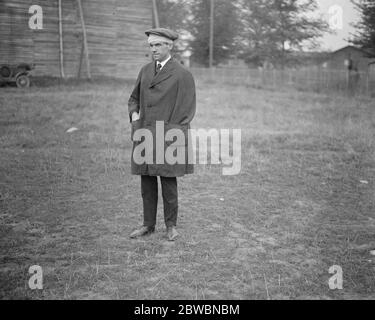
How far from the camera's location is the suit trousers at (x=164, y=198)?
4772 mm

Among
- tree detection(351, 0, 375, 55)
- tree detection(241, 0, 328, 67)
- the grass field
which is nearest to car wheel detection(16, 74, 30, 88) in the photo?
the grass field

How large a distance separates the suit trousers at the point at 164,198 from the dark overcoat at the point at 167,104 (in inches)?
6.8

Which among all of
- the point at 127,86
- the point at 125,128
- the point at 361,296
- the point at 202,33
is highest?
the point at 202,33

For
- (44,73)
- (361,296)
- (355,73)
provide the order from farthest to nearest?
(355,73) → (44,73) → (361,296)

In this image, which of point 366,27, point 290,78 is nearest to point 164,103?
point 366,27

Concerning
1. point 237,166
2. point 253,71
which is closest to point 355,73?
point 253,71

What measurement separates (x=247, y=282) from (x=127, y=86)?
14.5 metres

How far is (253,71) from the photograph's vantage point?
98.1ft

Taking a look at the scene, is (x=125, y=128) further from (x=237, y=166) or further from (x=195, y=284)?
(x=195, y=284)

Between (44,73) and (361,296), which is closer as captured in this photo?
(361,296)

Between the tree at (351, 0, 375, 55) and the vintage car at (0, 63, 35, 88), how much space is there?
56.2 ft

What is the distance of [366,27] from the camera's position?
2312cm

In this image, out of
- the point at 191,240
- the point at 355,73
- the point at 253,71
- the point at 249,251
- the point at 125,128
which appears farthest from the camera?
the point at 253,71

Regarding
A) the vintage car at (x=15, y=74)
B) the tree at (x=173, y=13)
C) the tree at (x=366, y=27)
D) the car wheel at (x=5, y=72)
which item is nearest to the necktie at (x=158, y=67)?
the vintage car at (x=15, y=74)
